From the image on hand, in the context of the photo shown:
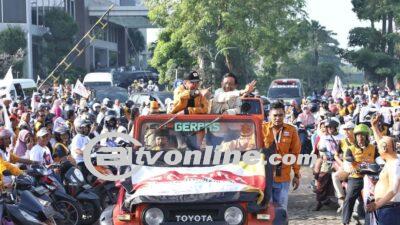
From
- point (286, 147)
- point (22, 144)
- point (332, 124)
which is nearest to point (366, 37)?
point (332, 124)

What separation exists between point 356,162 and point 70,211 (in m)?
3.95

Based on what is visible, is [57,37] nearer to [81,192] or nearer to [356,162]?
[81,192]

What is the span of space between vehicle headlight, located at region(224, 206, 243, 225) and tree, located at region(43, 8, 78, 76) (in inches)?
2014

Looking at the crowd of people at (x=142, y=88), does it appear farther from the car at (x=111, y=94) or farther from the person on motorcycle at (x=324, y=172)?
the person on motorcycle at (x=324, y=172)

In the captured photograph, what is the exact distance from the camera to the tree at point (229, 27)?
4103cm

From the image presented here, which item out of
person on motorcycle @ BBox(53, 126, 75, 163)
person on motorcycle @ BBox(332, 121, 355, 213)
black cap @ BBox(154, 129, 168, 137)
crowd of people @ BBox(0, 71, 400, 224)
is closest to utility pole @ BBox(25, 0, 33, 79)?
crowd of people @ BBox(0, 71, 400, 224)

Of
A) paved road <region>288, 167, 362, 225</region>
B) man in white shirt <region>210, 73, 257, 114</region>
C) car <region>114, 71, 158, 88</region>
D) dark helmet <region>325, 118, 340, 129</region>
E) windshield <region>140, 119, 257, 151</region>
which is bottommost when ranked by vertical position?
paved road <region>288, 167, 362, 225</region>

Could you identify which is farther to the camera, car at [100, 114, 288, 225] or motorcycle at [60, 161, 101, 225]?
motorcycle at [60, 161, 101, 225]

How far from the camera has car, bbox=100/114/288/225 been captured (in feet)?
25.6

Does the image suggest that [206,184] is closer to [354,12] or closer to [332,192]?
[332,192]

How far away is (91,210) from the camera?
11.8 m

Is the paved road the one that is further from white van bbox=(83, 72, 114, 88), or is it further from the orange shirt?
white van bbox=(83, 72, 114, 88)

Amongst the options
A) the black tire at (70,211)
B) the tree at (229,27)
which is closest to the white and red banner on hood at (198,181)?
the black tire at (70,211)

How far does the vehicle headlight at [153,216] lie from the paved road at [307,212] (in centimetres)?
463
